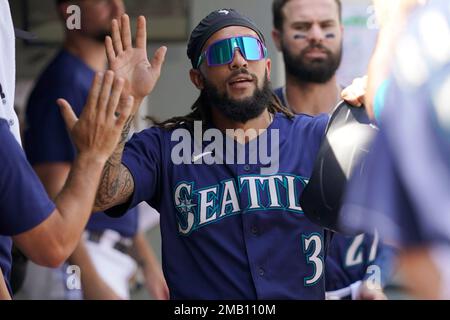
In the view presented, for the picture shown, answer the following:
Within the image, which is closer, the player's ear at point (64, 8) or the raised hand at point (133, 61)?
the raised hand at point (133, 61)

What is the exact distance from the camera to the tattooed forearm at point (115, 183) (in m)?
3.05

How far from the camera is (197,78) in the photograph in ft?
11.1

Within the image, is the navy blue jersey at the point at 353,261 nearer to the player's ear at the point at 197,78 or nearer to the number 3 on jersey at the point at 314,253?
the number 3 on jersey at the point at 314,253

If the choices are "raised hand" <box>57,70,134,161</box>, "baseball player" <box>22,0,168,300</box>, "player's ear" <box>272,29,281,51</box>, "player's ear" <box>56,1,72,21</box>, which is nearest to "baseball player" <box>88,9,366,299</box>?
"raised hand" <box>57,70,134,161</box>

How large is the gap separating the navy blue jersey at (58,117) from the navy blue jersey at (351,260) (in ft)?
2.84

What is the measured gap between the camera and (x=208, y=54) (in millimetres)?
3264

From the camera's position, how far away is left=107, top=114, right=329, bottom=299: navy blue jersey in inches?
124

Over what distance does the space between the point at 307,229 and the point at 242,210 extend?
209 millimetres

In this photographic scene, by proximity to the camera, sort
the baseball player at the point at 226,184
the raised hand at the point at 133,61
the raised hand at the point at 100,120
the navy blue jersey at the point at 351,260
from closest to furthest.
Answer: the raised hand at the point at 100,120, the raised hand at the point at 133,61, the baseball player at the point at 226,184, the navy blue jersey at the point at 351,260

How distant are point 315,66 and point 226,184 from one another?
108 cm

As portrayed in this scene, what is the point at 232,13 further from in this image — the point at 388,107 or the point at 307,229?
the point at 388,107

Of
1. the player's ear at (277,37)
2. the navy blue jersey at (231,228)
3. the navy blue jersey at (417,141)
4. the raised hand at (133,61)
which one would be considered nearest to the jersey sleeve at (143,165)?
the navy blue jersey at (231,228)

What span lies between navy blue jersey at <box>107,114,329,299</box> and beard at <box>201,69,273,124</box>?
167mm

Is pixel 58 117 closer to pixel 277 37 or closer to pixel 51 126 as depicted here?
pixel 51 126
